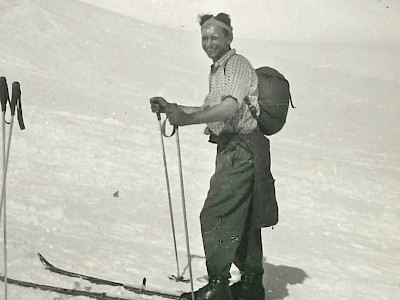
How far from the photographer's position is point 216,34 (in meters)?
2.39

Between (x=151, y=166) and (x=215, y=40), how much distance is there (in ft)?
12.0

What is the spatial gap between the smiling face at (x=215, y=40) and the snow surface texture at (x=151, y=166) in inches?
51.5

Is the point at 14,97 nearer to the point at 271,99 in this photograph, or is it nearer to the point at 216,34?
the point at 216,34

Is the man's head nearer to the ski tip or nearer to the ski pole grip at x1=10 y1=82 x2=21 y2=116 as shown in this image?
the ski pole grip at x1=10 y1=82 x2=21 y2=116

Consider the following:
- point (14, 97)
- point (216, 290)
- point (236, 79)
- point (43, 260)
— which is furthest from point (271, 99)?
point (43, 260)

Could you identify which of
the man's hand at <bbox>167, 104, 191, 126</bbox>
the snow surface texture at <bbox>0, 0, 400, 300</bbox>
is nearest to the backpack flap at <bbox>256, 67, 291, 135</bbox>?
the man's hand at <bbox>167, 104, 191, 126</bbox>

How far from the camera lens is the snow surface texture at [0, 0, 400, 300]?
3289 millimetres

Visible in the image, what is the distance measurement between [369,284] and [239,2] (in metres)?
2.64

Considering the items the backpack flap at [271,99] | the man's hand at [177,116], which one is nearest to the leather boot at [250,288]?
the backpack flap at [271,99]

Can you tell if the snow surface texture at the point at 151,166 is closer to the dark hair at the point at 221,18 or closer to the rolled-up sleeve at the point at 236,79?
the rolled-up sleeve at the point at 236,79

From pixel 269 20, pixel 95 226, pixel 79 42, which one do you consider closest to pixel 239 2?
pixel 269 20

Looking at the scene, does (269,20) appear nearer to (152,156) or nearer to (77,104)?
(152,156)

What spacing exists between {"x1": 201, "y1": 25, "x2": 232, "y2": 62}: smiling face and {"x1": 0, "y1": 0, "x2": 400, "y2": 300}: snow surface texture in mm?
1308

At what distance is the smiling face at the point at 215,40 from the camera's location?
238cm
